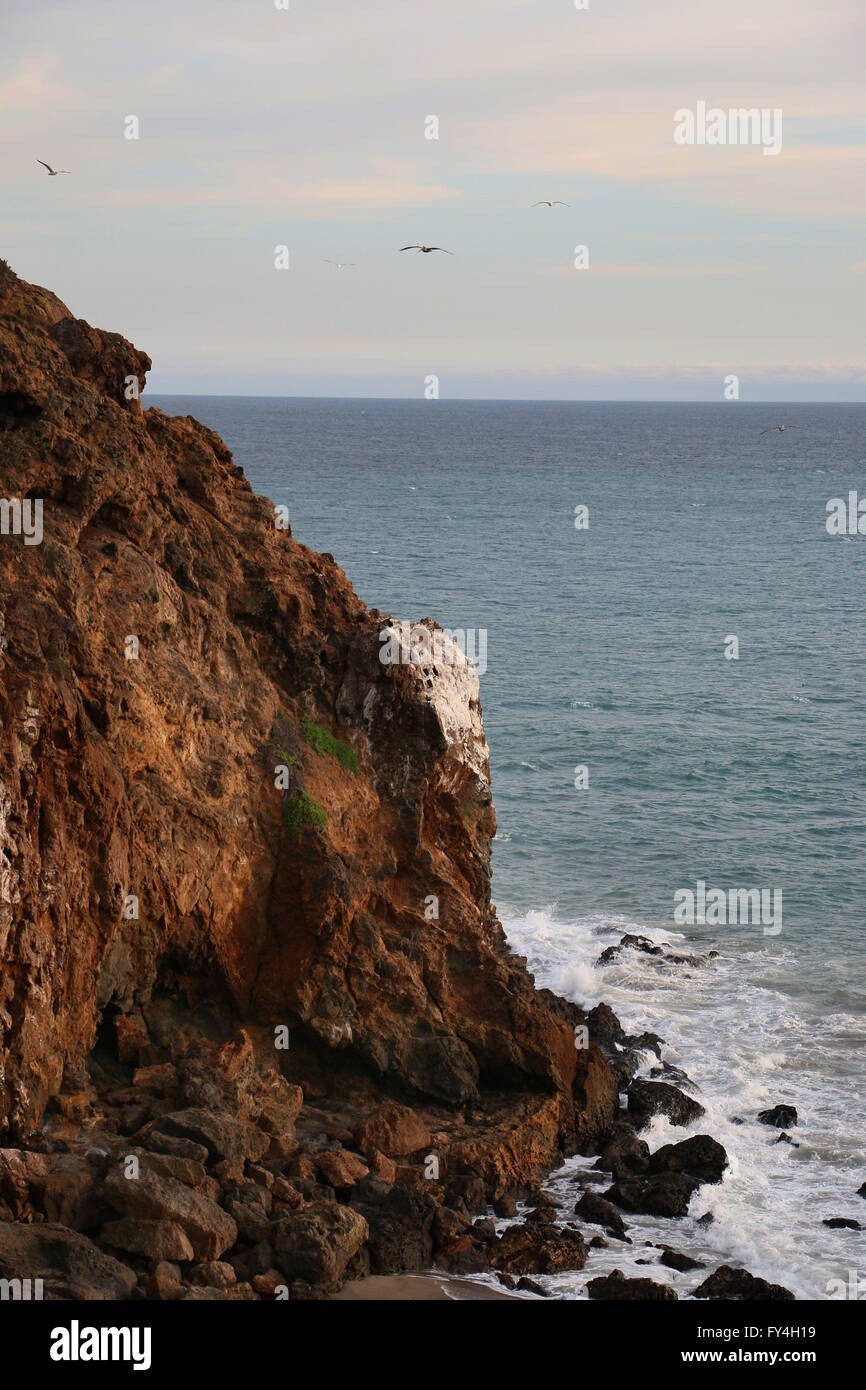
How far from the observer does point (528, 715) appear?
5819cm

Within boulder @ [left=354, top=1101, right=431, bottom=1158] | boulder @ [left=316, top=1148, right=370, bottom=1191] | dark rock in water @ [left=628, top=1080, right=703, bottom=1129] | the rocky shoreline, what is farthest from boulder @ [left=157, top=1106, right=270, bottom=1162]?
dark rock in water @ [left=628, top=1080, right=703, bottom=1129]

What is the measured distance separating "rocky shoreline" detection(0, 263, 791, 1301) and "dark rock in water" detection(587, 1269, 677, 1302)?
0.17ft

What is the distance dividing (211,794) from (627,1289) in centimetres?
1010

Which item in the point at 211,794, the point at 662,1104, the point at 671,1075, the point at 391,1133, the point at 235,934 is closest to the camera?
the point at 391,1133

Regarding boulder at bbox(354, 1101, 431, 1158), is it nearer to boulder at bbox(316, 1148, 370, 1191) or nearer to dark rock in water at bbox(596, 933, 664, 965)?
boulder at bbox(316, 1148, 370, 1191)

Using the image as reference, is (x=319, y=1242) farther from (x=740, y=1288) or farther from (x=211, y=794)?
(x=211, y=794)

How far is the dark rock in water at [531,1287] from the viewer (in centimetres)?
2041

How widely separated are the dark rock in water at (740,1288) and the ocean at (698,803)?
28.1 inches

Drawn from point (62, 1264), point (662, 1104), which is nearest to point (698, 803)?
point (662, 1104)

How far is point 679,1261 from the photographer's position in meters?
22.1

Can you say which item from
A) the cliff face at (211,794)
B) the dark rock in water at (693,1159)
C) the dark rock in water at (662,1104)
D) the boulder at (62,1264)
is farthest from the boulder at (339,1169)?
the dark rock in water at (662,1104)
